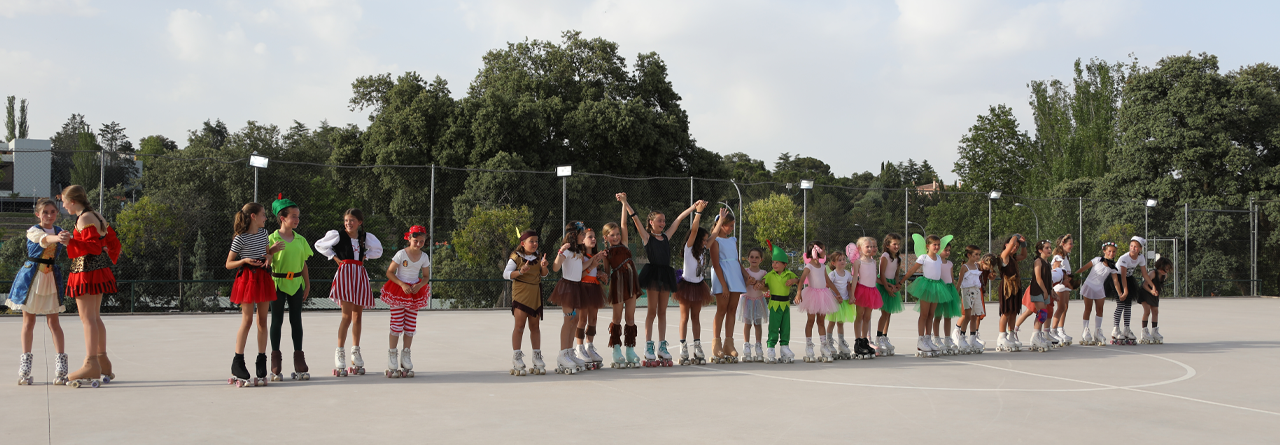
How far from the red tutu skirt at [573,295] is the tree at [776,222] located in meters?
14.7

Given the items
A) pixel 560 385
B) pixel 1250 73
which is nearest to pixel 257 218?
pixel 560 385

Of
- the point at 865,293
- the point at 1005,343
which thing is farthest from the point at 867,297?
the point at 1005,343

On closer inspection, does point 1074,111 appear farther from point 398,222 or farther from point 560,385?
point 560,385

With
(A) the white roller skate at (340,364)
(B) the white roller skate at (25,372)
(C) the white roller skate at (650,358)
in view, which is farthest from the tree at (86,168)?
(C) the white roller skate at (650,358)

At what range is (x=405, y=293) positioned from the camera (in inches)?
298

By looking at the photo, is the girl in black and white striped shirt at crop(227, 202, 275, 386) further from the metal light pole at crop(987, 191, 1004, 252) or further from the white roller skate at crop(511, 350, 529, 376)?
the metal light pole at crop(987, 191, 1004, 252)

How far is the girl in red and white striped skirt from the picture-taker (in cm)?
749

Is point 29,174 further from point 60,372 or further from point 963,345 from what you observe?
point 963,345

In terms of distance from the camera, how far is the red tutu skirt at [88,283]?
6789mm

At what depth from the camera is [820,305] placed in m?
9.13

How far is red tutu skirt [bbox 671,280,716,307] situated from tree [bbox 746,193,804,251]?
13717mm

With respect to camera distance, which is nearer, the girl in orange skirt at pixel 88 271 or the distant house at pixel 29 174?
the girl in orange skirt at pixel 88 271

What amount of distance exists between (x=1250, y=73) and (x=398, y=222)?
3717cm

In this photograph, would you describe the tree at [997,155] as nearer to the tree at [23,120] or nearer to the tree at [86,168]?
the tree at [86,168]
